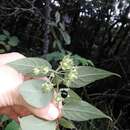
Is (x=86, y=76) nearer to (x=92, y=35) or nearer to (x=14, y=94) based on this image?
(x=14, y=94)

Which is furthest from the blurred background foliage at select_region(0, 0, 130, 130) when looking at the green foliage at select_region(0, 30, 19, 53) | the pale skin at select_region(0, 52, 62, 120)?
the pale skin at select_region(0, 52, 62, 120)

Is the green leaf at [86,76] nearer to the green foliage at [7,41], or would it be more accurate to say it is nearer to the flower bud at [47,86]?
the flower bud at [47,86]

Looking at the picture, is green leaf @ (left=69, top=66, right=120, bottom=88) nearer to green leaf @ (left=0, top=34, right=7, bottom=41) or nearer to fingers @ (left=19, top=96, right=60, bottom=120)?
fingers @ (left=19, top=96, right=60, bottom=120)

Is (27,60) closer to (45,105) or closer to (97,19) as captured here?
(45,105)

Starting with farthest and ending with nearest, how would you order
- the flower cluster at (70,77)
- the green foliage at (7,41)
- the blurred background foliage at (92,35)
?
the blurred background foliage at (92,35)
the green foliage at (7,41)
the flower cluster at (70,77)

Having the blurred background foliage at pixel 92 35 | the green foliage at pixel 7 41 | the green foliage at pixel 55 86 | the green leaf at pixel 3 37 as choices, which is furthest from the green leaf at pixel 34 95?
the blurred background foliage at pixel 92 35

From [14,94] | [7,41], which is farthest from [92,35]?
[14,94]

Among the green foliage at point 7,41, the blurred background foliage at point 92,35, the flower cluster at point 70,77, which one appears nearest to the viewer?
the flower cluster at point 70,77

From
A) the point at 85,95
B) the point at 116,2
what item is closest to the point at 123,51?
A: the point at 116,2
